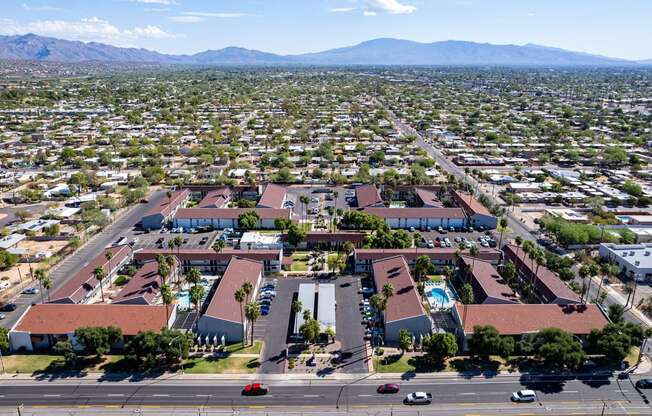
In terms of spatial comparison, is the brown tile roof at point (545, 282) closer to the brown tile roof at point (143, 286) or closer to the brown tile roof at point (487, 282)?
the brown tile roof at point (487, 282)

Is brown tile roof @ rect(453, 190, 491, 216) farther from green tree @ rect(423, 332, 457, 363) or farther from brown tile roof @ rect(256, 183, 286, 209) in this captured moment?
green tree @ rect(423, 332, 457, 363)

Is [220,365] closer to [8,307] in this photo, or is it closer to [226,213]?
[8,307]

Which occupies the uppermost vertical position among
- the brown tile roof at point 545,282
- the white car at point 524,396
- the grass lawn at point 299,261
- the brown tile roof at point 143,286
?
the brown tile roof at point 545,282

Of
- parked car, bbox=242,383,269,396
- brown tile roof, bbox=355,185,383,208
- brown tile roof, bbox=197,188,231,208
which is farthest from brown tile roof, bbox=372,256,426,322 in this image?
brown tile roof, bbox=197,188,231,208

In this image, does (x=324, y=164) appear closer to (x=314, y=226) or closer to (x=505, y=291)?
(x=314, y=226)

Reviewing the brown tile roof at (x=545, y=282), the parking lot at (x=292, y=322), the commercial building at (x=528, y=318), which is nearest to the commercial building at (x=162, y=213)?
the parking lot at (x=292, y=322)

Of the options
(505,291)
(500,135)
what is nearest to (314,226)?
(505,291)

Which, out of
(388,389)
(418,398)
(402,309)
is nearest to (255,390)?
(388,389)
